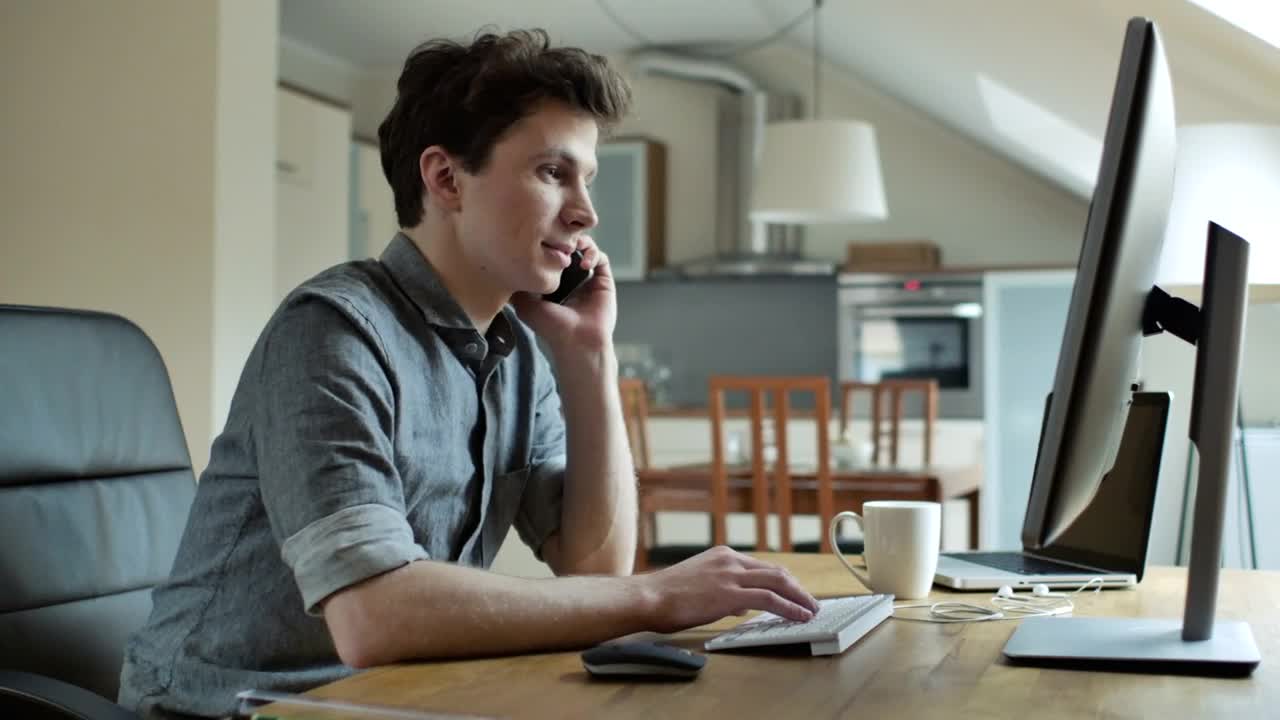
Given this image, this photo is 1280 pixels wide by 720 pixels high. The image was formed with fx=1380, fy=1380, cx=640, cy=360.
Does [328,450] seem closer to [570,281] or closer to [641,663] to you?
[641,663]

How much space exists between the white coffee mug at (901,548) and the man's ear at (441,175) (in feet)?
1.86

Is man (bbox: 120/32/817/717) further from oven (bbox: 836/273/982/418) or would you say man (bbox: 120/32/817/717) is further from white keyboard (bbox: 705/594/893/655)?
oven (bbox: 836/273/982/418)

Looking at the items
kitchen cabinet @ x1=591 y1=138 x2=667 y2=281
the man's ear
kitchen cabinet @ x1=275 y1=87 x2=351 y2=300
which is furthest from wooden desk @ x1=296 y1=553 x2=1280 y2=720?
kitchen cabinet @ x1=591 y1=138 x2=667 y2=281

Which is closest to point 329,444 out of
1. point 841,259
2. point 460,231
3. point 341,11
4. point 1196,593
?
point 460,231

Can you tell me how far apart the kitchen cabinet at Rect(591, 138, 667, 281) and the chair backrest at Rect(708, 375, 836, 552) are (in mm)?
3263

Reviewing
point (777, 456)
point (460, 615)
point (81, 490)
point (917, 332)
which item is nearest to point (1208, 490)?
point (460, 615)

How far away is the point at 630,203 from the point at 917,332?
1639mm

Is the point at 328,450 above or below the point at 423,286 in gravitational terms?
below

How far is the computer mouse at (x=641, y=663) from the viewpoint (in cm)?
103

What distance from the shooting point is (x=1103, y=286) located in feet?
2.90

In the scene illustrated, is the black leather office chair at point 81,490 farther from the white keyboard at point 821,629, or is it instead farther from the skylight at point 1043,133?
the skylight at point 1043,133

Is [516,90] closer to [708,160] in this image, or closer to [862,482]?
[862,482]

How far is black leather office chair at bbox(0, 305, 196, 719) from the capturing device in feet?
4.92

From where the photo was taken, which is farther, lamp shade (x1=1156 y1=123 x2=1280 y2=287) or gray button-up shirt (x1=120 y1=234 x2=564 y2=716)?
lamp shade (x1=1156 y1=123 x2=1280 y2=287)
